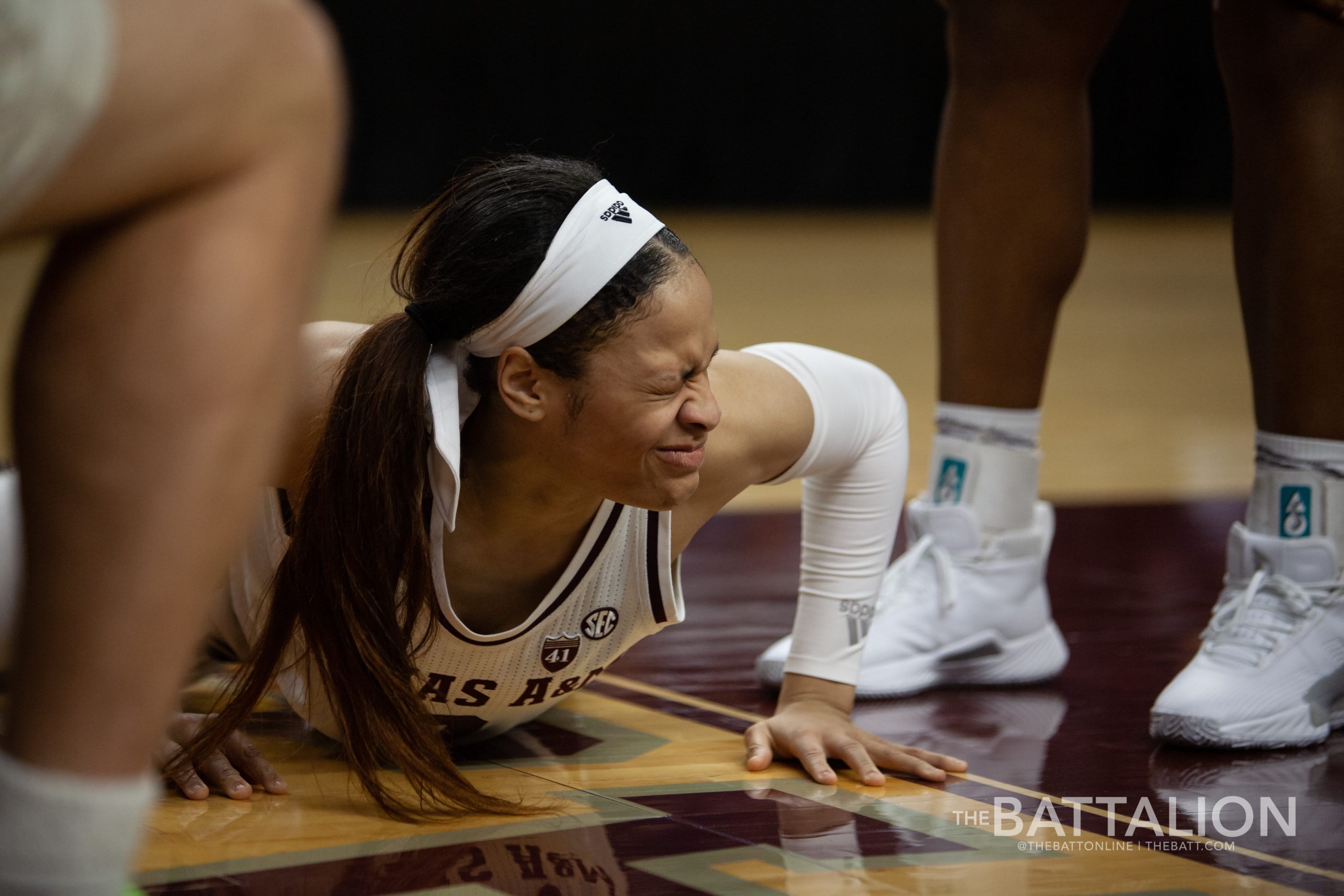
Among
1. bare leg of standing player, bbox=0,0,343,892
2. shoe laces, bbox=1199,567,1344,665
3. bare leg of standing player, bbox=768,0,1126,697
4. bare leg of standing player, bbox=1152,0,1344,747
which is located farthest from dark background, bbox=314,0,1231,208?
bare leg of standing player, bbox=0,0,343,892

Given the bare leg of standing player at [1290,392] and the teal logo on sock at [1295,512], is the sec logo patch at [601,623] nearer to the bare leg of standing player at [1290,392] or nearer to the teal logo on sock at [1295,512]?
the bare leg of standing player at [1290,392]

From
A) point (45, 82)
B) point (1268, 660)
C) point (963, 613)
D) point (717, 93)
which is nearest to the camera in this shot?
point (45, 82)

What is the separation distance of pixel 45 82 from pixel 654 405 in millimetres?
776

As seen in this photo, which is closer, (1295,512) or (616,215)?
(616,215)

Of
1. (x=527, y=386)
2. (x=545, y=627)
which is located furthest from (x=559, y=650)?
(x=527, y=386)

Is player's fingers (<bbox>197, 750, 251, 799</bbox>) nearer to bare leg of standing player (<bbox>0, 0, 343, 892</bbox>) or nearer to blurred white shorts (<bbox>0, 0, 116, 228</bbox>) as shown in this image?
bare leg of standing player (<bbox>0, 0, 343, 892</bbox>)

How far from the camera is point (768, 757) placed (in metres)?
1.47

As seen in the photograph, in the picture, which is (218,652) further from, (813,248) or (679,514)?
(813,248)

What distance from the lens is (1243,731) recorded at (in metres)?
1.56

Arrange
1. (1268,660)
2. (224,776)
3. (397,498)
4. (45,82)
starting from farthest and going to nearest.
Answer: (1268,660) < (224,776) < (397,498) < (45,82)

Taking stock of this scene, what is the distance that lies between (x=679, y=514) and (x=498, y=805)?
355mm

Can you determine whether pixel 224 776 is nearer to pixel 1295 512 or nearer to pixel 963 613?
pixel 963 613

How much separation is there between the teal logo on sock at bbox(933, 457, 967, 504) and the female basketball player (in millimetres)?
483

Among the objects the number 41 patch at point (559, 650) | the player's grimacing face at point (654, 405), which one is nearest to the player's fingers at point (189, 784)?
the number 41 patch at point (559, 650)
